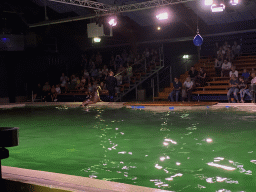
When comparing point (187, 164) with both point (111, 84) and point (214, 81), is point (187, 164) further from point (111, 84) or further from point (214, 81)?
point (214, 81)

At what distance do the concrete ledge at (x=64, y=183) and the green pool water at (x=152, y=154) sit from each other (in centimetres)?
64

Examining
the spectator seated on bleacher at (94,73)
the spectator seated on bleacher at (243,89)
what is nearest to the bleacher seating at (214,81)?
the spectator seated on bleacher at (243,89)

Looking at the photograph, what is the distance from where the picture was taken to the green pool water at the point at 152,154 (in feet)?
10.5

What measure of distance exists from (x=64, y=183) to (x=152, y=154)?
2055mm

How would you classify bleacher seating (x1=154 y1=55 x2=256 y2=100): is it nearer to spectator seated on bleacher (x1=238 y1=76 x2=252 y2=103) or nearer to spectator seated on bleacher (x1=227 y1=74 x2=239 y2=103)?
spectator seated on bleacher (x1=227 y1=74 x2=239 y2=103)

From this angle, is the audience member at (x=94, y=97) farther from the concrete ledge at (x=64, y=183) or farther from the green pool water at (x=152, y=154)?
the concrete ledge at (x=64, y=183)

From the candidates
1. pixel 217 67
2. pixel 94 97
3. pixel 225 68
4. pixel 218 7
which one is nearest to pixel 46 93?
pixel 94 97

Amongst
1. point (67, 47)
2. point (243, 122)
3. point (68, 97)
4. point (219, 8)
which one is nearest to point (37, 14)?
point (67, 47)

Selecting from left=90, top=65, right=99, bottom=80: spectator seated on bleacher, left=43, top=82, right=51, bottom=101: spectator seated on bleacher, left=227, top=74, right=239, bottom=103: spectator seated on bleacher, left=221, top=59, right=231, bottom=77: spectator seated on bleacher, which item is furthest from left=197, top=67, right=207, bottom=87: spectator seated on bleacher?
left=43, top=82, right=51, bottom=101: spectator seated on bleacher

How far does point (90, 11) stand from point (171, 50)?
6057 millimetres

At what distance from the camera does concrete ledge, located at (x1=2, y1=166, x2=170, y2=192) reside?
2354 millimetres

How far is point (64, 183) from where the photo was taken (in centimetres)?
253

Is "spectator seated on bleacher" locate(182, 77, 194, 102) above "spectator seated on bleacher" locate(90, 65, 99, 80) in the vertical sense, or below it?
below

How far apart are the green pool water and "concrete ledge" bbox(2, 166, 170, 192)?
0.64m
